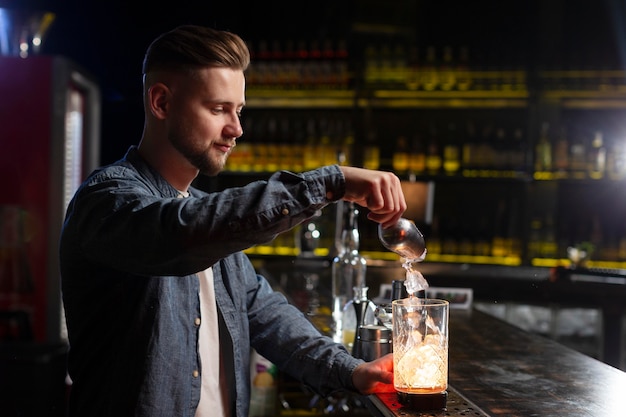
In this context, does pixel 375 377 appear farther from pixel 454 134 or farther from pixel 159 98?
pixel 454 134

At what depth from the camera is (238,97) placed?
1.33 m

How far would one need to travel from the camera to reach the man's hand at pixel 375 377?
1320 mm

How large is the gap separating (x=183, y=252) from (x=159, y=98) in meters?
0.37

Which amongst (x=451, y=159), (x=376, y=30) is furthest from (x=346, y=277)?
(x=376, y=30)

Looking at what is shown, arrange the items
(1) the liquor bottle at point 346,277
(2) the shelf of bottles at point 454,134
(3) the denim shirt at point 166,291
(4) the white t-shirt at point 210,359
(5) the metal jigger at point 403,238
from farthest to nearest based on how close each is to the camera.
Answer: (2) the shelf of bottles at point 454,134
(1) the liquor bottle at point 346,277
(4) the white t-shirt at point 210,359
(5) the metal jigger at point 403,238
(3) the denim shirt at point 166,291

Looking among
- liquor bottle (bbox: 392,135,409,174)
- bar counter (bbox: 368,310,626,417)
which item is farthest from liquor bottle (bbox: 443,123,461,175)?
bar counter (bbox: 368,310,626,417)

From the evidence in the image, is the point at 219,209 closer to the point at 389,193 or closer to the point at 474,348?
the point at 389,193

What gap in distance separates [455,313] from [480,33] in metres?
3.50

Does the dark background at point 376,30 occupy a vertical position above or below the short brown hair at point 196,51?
above

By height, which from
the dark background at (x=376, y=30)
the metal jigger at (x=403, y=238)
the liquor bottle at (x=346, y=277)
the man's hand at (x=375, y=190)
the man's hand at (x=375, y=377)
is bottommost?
the man's hand at (x=375, y=377)

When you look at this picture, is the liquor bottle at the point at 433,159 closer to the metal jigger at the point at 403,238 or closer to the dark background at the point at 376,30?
the dark background at the point at 376,30

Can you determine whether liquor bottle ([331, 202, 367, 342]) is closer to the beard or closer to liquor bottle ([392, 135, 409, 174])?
the beard

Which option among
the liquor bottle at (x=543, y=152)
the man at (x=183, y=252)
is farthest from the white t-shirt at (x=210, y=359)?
the liquor bottle at (x=543, y=152)

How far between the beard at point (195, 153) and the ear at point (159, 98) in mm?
45
